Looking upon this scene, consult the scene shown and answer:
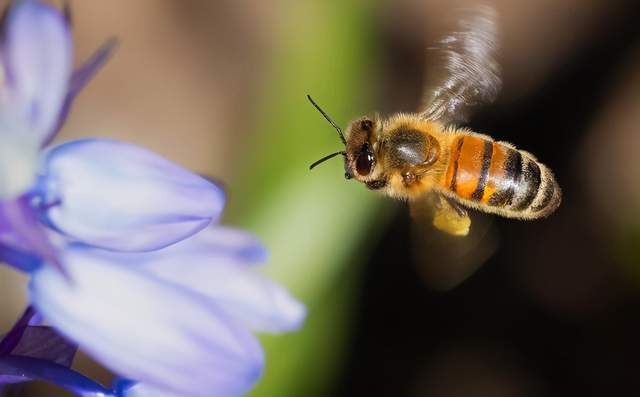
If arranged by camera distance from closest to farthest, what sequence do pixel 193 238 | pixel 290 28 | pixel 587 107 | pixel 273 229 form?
pixel 193 238 < pixel 273 229 < pixel 290 28 < pixel 587 107

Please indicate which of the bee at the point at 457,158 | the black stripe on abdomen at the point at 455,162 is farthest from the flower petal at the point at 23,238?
the black stripe on abdomen at the point at 455,162

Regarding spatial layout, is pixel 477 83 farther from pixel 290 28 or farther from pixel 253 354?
pixel 290 28

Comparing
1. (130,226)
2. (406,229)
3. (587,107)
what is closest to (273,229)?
(406,229)

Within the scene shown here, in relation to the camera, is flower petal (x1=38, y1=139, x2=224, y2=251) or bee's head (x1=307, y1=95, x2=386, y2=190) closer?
flower petal (x1=38, y1=139, x2=224, y2=251)

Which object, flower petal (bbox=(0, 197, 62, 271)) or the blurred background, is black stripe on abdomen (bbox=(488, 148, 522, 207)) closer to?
the blurred background

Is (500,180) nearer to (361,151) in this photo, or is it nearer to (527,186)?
(527,186)

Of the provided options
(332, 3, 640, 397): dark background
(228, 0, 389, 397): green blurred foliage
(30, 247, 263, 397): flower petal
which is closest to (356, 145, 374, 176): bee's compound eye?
(30, 247, 263, 397): flower petal
